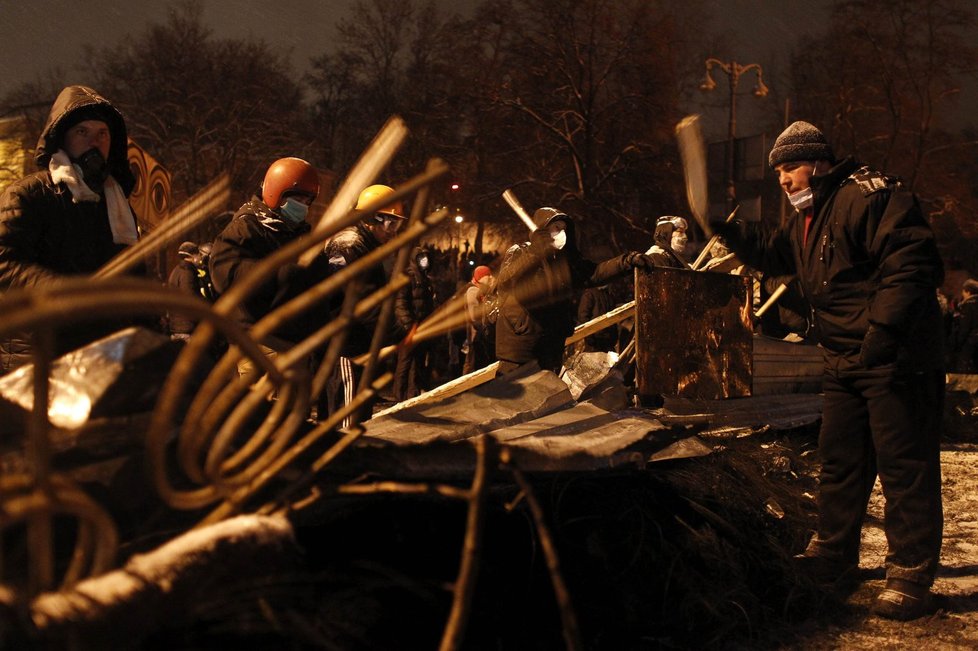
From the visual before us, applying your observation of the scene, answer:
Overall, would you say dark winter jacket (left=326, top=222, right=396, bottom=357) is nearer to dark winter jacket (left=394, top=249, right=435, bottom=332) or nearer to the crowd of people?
the crowd of people

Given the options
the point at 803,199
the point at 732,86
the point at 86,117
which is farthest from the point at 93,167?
the point at 732,86

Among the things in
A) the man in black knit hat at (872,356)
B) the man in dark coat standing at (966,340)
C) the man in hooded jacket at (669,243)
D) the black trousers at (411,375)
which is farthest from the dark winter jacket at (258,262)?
the man in dark coat standing at (966,340)

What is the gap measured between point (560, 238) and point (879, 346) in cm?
356

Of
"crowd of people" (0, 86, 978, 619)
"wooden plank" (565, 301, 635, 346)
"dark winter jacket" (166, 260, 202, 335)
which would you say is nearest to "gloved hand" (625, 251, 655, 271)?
"wooden plank" (565, 301, 635, 346)

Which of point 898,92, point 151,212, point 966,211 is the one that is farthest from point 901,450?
point 966,211

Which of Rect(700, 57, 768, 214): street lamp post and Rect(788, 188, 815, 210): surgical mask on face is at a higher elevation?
Rect(700, 57, 768, 214): street lamp post

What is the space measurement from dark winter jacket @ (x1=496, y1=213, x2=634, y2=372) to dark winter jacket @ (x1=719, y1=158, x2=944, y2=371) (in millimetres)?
2743

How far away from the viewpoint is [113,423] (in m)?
1.80

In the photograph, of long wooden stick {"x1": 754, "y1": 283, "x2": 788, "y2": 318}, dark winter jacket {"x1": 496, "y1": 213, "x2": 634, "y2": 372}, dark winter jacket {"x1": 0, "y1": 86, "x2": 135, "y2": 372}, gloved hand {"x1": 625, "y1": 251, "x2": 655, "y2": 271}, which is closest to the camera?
dark winter jacket {"x1": 0, "y1": 86, "x2": 135, "y2": 372}

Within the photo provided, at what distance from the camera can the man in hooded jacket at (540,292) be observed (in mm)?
6898

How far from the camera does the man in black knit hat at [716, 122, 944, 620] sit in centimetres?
377

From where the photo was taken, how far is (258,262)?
4.61 m

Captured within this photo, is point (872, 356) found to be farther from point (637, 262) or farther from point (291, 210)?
point (637, 262)

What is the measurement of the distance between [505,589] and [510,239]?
99.9 ft
